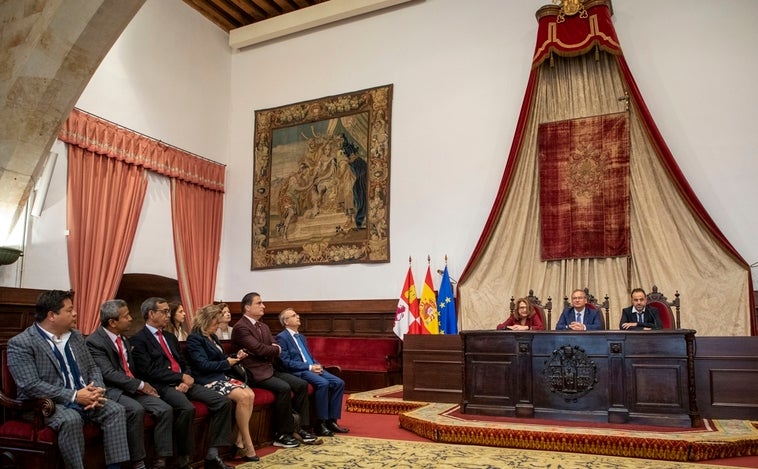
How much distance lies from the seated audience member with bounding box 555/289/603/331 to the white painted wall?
90.3 inches

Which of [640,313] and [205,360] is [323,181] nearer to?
[640,313]

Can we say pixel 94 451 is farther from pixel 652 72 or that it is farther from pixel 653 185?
pixel 652 72

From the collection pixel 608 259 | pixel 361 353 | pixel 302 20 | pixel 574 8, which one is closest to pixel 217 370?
pixel 361 353

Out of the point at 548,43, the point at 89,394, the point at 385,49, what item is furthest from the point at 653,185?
the point at 89,394

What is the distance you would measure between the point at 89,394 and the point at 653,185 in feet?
22.3

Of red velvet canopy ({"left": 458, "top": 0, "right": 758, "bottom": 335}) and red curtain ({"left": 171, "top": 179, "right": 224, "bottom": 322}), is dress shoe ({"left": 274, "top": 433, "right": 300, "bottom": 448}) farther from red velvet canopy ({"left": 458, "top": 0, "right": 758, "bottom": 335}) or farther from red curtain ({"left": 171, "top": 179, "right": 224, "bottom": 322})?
red curtain ({"left": 171, "top": 179, "right": 224, "bottom": 322})

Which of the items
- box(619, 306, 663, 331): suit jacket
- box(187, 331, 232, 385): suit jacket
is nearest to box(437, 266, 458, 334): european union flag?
box(619, 306, 663, 331): suit jacket

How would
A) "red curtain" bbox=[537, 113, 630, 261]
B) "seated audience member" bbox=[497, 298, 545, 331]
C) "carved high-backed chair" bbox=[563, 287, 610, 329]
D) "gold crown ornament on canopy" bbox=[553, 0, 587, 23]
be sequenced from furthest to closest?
1. "gold crown ornament on canopy" bbox=[553, 0, 587, 23]
2. "red curtain" bbox=[537, 113, 630, 261]
3. "carved high-backed chair" bbox=[563, 287, 610, 329]
4. "seated audience member" bbox=[497, 298, 545, 331]

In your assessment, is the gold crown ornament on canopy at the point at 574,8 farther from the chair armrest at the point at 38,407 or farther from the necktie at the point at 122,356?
the chair armrest at the point at 38,407

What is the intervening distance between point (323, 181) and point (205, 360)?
18.3 ft

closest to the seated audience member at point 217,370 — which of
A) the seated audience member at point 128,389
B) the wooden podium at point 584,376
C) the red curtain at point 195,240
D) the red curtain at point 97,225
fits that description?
the seated audience member at point 128,389

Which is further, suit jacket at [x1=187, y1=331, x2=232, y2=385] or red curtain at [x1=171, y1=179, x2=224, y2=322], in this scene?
red curtain at [x1=171, y1=179, x2=224, y2=322]

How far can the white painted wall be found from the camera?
7758 millimetres

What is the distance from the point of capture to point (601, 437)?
15.9ft
